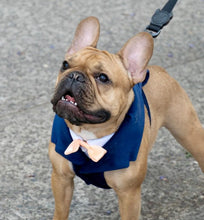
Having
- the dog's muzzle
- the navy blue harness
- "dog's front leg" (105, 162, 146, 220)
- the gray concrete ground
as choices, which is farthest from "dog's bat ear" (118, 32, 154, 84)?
the gray concrete ground

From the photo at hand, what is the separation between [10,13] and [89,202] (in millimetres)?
3958

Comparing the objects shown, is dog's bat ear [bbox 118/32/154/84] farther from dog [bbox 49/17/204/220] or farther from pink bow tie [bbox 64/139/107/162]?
pink bow tie [bbox 64/139/107/162]

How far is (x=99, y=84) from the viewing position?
346 centimetres

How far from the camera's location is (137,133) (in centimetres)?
370

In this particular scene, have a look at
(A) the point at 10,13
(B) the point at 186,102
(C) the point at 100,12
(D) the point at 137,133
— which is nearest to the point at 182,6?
(C) the point at 100,12

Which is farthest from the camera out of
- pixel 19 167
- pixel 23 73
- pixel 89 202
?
pixel 23 73

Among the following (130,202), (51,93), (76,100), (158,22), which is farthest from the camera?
(51,93)

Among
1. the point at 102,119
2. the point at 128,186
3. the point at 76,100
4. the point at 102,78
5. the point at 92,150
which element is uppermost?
the point at 102,78

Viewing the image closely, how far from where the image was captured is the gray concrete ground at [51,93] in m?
4.66

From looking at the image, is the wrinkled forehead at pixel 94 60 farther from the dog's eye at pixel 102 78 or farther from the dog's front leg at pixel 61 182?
the dog's front leg at pixel 61 182

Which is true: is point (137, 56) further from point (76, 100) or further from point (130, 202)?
point (130, 202)

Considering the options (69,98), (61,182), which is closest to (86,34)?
(69,98)

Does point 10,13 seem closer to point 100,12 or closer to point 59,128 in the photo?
point 100,12

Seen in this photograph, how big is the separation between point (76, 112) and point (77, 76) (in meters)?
0.24
